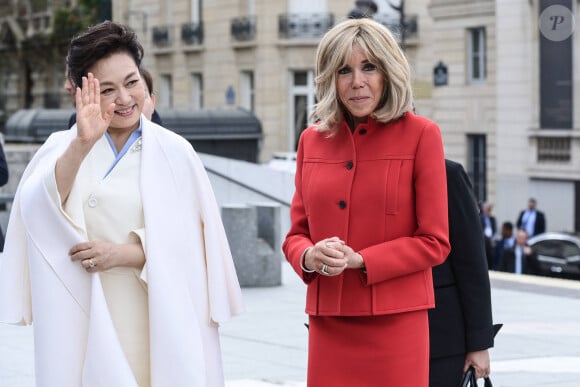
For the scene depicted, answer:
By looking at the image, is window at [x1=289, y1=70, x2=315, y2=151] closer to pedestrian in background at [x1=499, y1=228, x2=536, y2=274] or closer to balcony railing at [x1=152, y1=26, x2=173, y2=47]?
balcony railing at [x1=152, y1=26, x2=173, y2=47]

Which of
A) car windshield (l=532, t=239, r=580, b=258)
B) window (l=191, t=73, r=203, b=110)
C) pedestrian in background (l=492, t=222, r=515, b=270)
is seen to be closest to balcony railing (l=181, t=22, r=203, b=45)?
window (l=191, t=73, r=203, b=110)

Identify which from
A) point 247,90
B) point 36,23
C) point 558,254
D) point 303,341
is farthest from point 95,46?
point 36,23

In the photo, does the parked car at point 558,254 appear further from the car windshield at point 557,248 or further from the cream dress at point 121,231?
the cream dress at point 121,231

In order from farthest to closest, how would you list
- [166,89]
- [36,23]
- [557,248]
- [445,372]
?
[36,23] < [166,89] < [557,248] < [445,372]

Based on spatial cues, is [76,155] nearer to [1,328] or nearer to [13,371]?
[13,371]

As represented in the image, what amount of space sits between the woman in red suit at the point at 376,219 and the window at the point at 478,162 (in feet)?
120

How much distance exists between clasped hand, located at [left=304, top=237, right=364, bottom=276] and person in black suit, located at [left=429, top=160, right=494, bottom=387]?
0.62 meters

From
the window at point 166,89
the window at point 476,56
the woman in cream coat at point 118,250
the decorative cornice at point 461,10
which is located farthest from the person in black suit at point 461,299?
the window at point 166,89

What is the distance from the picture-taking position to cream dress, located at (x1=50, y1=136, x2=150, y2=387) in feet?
15.7

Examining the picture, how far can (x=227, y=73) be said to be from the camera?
52.6 meters

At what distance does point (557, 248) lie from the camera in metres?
24.6

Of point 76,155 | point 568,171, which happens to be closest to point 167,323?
point 76,155

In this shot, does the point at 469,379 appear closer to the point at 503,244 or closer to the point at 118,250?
the point at 118,250

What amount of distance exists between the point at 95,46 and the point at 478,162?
37982 millimetres
